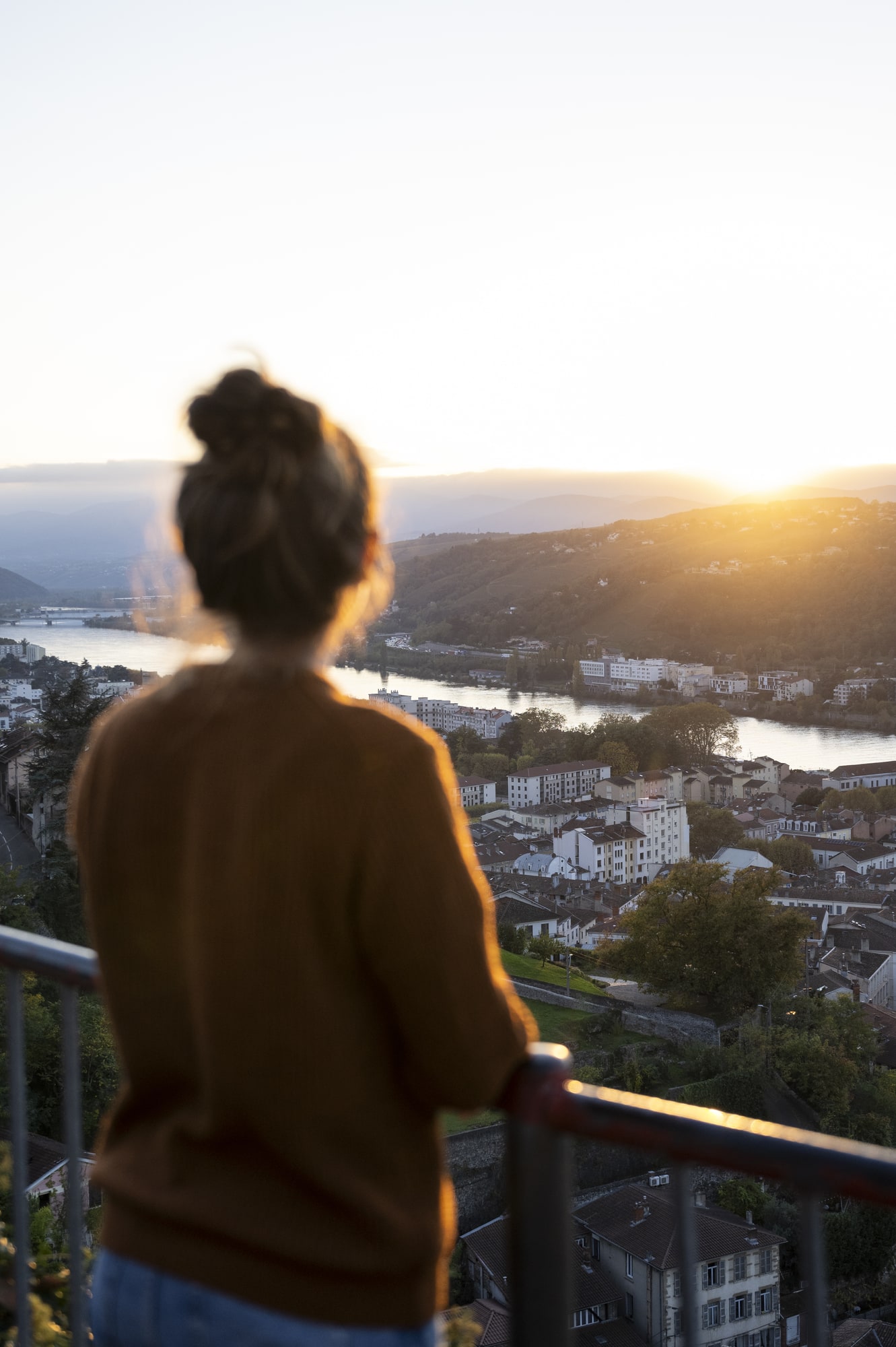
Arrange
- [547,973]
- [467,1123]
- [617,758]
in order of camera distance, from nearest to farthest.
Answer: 1. [467,1123]
2. [547,973]
3. [617,758]

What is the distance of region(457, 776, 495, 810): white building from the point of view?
22906mm

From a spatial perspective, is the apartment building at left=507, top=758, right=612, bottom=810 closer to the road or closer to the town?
the town

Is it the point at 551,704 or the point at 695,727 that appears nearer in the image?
the point at 695,727

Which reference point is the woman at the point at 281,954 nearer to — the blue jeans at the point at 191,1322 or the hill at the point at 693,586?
the blue jeans at the point at 191,1322

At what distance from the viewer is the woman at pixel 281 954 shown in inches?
22.3

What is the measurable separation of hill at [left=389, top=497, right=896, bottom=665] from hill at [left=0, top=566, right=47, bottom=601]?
64.2 feet

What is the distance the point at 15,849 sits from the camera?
12.0 metres

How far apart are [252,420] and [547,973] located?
12.5 meters

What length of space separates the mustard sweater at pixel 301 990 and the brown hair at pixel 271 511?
38 millimetres

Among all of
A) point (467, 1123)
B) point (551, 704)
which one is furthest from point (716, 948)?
point (551, 704)

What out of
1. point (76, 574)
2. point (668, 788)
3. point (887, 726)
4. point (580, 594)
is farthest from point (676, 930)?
point (76, 574)

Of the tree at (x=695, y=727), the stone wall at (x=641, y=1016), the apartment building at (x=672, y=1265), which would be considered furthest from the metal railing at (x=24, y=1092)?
the tree at (x=695, y=727)

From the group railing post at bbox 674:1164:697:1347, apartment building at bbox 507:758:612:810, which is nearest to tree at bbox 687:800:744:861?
apartment building at bbox 507:758:612:810

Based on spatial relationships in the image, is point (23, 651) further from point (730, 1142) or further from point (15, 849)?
point (730, 1142)
